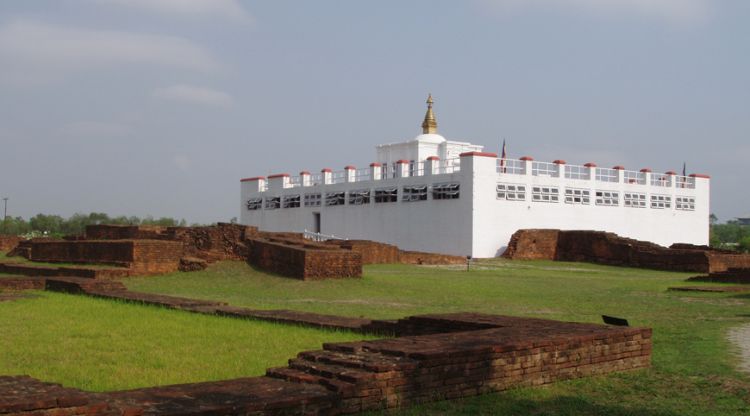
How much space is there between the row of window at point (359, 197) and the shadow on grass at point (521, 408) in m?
28.5

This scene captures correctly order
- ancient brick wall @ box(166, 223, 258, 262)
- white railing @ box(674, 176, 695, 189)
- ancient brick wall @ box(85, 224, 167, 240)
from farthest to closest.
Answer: white railing @ box(674, 176, 695, 189) → ancient brick wall @ box(85, 224, 167, 240) → ancient brick wall @ box(166, 223, 258, 262)

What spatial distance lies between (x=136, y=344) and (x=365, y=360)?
3.25 metres

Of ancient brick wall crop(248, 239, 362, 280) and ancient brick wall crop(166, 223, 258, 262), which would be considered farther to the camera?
ancient brick wall crop(166, 223, 258, 262)

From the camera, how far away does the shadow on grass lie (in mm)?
4988

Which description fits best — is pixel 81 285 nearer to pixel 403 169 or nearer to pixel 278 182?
pixel 403 169

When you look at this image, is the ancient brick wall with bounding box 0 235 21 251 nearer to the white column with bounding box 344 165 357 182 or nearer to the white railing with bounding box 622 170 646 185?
the white column with bounding box 344 165 357 182

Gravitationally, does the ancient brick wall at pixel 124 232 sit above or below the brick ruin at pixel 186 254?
above

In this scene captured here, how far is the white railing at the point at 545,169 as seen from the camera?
3503 centimetres

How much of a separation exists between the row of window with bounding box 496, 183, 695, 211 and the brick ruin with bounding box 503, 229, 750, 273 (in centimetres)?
194

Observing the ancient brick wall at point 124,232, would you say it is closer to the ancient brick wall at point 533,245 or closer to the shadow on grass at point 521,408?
the ancient brick wall at point 533,245

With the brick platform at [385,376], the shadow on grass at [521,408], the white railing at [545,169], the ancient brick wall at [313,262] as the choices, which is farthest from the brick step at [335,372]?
the white railing at [545,169]

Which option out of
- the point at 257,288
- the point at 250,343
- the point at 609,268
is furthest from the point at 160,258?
the point at 609,268

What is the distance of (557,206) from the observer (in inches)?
1403

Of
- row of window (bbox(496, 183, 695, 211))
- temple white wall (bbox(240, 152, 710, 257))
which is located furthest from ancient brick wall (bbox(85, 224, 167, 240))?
row of window (bbox(496, 183, 695, 211))
